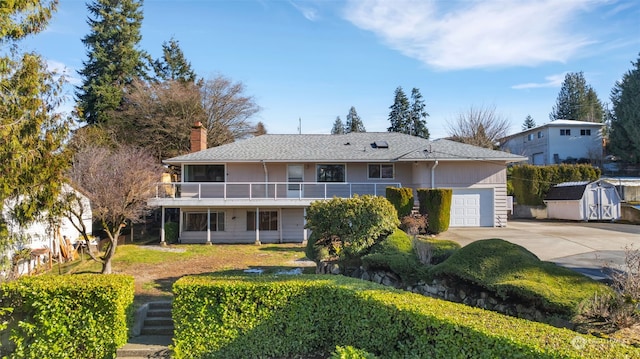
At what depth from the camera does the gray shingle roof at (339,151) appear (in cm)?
2078

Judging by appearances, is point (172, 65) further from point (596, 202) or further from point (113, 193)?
point (596, 202)

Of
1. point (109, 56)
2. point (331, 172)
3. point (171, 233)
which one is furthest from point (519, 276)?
point (109, 56)

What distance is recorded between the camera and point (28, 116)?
9.71 metres

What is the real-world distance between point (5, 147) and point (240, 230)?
13.3 metres

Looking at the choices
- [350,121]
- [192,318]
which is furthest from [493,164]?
[350,121]

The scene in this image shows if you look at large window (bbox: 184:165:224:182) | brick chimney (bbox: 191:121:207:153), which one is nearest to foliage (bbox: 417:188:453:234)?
large window (bbox: 184:165:224:182)

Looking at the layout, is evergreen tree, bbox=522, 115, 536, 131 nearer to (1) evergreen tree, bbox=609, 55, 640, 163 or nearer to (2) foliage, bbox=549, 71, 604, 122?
(2) foliage, bbox=549, 71, 604, 122

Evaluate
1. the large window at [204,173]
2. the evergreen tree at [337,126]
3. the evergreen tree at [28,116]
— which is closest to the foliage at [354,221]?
the evergreen tree at [28,116]

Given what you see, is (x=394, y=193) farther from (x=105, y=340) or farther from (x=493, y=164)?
(x=105, y=340)

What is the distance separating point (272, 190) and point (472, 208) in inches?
436

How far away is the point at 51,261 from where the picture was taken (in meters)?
15.5

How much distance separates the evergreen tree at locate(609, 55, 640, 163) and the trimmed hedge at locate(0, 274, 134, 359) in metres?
40.7

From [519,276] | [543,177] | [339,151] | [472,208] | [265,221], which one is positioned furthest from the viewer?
[543,177]

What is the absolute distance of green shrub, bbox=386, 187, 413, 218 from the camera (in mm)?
18000
